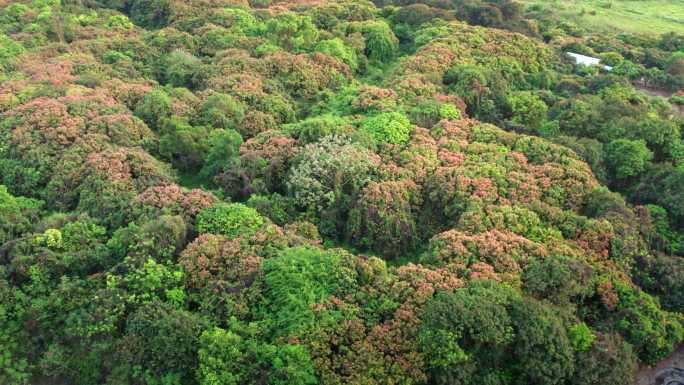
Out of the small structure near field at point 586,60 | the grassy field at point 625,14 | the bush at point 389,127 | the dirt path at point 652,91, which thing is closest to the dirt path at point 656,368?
the bush at point 389,127

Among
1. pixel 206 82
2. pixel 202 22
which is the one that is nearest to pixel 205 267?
pixel 206 82

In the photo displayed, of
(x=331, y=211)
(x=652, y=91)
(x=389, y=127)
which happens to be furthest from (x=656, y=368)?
(x=652, y=91)

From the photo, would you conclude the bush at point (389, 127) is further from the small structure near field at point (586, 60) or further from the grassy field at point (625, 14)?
the grassy field at point (625, 14)

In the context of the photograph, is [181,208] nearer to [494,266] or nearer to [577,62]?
[494,266]

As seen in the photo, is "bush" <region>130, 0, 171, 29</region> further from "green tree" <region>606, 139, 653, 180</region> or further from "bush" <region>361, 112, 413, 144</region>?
"green tree" <region>606, 139, 653, 180</region>

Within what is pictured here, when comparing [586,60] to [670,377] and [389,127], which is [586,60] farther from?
[670,377]
